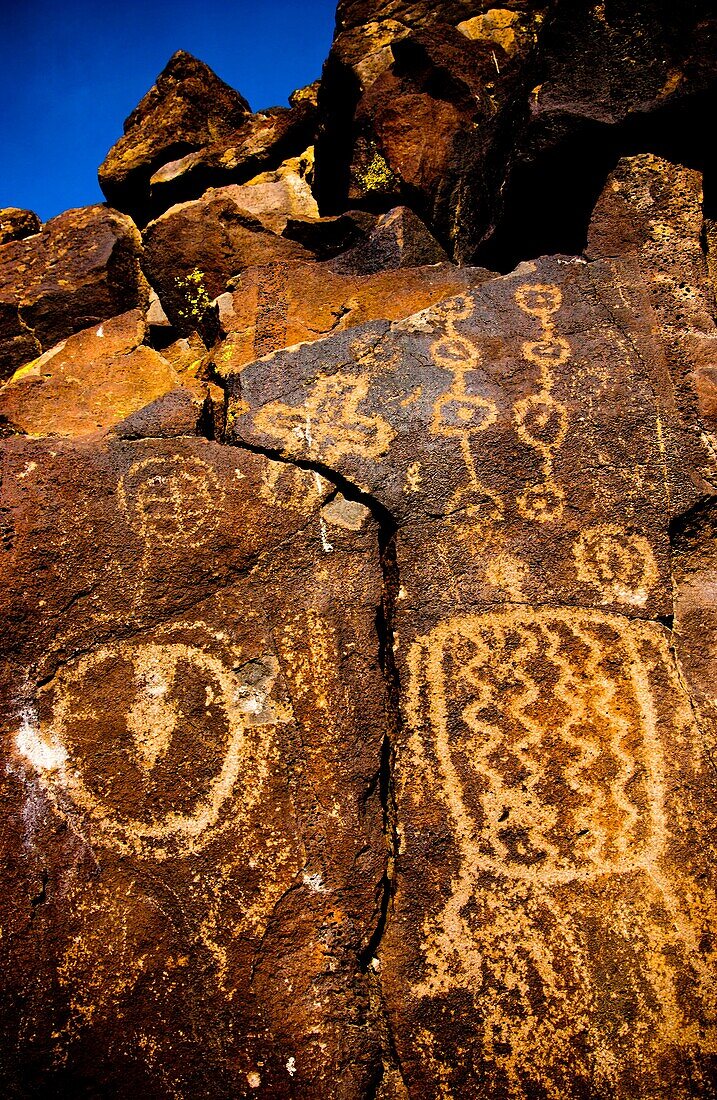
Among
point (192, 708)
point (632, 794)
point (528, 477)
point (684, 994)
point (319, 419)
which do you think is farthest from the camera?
A: point (319, 419)

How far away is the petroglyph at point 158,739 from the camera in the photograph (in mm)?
1544

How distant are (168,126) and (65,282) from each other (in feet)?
4.42

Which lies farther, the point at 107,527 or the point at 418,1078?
the point at 107,527

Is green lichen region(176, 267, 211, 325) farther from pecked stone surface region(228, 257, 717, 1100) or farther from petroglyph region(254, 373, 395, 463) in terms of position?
petroglyph region(254, 373, 395, 463)

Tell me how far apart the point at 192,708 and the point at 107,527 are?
21.2 inches

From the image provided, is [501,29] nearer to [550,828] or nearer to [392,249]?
[392,249]

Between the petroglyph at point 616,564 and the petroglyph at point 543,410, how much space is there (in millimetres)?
119

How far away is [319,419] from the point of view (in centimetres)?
187

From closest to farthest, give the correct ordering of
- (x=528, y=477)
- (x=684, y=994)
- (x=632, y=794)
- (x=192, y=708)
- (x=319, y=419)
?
1. (x=684, y=994)
2. (x=632, y=794)
3. (x=192, y=708)
4. (x=528, y=477)
5. (x=319, y=419)

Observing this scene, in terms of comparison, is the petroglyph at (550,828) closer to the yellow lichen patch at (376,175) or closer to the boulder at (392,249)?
the boulder at (392,249)

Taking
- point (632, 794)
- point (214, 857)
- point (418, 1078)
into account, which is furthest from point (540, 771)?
point (214, 857)

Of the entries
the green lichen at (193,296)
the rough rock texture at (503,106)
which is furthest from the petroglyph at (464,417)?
the green lichen at (193,296)

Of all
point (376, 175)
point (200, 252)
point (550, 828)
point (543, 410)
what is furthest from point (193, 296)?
point (550, 828)

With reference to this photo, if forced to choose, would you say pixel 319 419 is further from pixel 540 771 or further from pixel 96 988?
pixel 96 988
